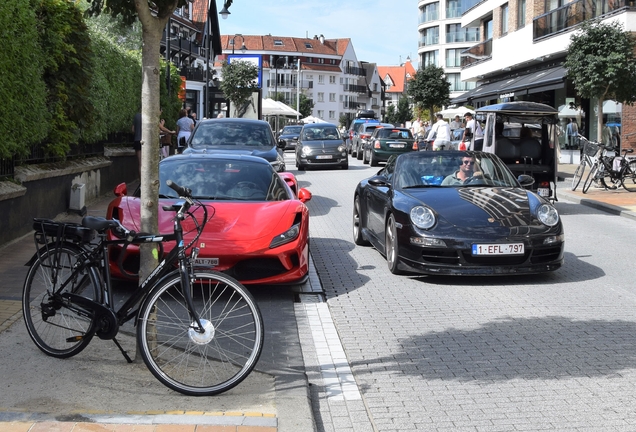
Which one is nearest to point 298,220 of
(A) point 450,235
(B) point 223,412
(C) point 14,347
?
(A) point 450,235

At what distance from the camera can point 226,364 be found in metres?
5.13

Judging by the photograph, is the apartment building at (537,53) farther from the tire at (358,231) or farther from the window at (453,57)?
the window at (453,57)

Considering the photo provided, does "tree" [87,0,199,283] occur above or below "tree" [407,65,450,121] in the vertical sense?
below

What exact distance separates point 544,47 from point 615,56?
11.0m

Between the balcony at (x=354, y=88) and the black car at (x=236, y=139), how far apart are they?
141 m

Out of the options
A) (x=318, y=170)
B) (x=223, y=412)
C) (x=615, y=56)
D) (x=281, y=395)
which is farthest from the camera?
(x=318, y=170)

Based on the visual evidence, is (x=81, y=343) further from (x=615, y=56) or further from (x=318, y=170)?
(x=318, y=170)

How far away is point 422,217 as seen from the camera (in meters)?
9.27

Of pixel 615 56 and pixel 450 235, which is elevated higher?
pixel 615 56

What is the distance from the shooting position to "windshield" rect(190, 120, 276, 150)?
55.6 ft

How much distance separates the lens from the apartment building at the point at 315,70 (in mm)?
144250

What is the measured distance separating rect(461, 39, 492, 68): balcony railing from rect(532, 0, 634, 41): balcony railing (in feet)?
29.0

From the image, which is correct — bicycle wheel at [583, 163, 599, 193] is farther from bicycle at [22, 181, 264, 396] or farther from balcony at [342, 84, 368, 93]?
balcony at [342, 84, 368, 93]

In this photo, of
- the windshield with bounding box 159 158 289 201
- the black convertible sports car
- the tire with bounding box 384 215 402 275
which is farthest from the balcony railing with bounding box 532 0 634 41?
the windshield with bounding box 159 158 289 201
